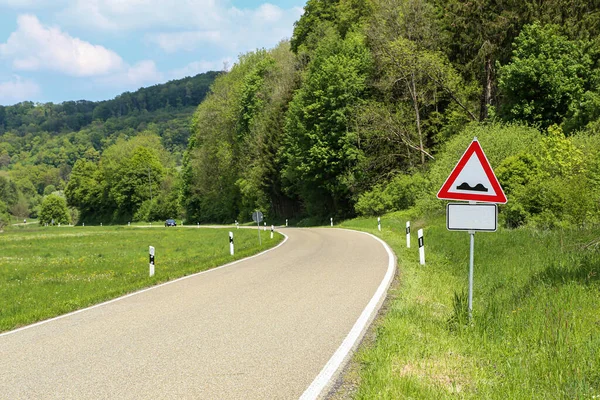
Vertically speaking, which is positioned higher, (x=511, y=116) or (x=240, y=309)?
(x=511, y=116)

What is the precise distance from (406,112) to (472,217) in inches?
1482

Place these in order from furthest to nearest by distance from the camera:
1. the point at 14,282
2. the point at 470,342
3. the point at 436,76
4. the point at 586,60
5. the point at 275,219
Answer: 1. the point at 275,219
2. the point at 436,76
3. the point at 586,60
4. the point at 14,282
5. the point at 470,342

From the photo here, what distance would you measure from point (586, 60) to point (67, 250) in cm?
3341

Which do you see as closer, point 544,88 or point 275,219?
point 544,88

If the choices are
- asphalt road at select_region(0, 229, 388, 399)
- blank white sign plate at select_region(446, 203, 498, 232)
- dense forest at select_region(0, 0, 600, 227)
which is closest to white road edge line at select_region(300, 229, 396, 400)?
asphalt road at select_region(0, 229, 388, 399)

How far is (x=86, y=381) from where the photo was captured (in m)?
5.42

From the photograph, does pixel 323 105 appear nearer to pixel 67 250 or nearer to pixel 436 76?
pixel 436 76

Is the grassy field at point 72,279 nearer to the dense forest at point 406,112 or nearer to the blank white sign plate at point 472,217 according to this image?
the blank white sign plate at point 472,217

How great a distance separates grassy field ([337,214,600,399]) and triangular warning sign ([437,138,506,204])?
1642 mm

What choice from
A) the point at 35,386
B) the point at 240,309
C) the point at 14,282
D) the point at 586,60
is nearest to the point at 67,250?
the point at 14,282

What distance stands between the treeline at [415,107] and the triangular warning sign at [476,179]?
13.2 m

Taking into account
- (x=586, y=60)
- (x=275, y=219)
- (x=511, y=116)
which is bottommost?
(x=275, y=219)

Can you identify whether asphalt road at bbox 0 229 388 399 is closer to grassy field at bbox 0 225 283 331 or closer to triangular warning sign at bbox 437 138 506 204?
grassy field at bbox 0 225 283 331

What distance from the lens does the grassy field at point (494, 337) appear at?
5016 millimetres
